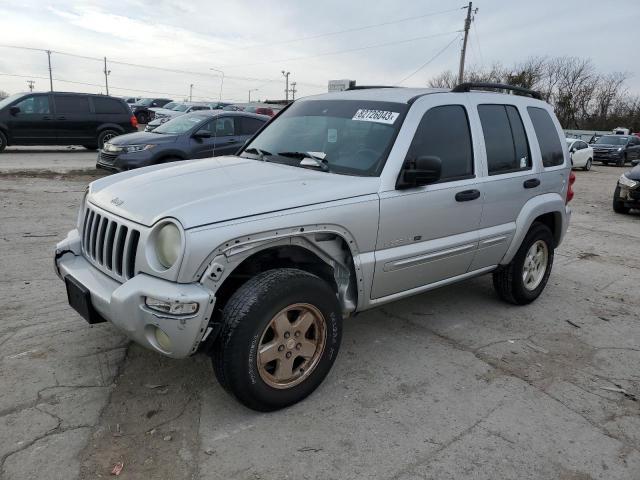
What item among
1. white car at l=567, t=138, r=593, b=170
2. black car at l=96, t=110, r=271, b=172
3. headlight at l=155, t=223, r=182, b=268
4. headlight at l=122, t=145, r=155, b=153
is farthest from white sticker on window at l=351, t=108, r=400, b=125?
white car at l=567, t=138, r=593, b=170

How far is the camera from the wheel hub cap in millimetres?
4841

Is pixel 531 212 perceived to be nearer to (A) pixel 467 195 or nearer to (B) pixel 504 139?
(B) pixel 504 139

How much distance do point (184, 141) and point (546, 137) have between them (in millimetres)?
7238

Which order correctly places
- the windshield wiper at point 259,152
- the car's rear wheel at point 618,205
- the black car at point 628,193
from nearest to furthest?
1. the windshield wiper at point 259,152
2. the black car at point 628,193
3. the car's rear wheel at point 618,205

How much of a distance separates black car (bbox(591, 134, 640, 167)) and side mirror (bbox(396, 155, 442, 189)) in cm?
2690

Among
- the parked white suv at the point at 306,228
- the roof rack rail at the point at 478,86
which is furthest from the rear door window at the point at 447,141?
the roof rack rail at the point at 478,86

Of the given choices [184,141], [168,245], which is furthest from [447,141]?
[184,141]

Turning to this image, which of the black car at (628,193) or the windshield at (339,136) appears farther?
the black car at (628,193)

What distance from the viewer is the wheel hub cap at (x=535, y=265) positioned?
191 inches

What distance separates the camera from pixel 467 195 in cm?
388

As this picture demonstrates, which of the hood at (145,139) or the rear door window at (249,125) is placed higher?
the rear door window at (249,125)

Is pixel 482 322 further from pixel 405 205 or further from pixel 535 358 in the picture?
pixel 405 205

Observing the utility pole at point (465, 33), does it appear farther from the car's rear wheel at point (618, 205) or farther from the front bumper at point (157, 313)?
the front bumper at point (157, 313)

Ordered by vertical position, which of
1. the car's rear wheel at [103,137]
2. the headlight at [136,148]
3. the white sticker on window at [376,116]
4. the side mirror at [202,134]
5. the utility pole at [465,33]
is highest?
the utility pole at [465,33]
